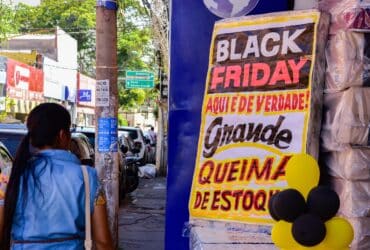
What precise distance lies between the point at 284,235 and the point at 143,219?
9.30 metres

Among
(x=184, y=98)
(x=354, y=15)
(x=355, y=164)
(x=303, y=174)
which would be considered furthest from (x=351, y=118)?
(x=184, y=98)

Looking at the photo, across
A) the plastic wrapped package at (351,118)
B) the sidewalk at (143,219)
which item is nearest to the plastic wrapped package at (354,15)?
the plastic wrapped package at (351,118)

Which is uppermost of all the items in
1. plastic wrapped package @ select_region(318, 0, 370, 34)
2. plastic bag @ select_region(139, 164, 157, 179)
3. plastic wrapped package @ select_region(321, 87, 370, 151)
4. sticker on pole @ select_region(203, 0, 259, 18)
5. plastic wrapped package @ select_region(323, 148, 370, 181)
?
sticker on pole @ select_region(203, 0, 259, 18)

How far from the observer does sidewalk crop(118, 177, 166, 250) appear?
359 inches

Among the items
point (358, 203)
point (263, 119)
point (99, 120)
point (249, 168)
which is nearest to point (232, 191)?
point (249, 168)

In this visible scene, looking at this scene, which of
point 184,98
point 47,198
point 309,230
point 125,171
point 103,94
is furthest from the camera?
point 125,171

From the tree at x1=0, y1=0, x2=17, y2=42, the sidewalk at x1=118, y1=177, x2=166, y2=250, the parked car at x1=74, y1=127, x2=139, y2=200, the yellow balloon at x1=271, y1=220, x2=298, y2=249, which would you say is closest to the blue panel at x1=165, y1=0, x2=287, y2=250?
the yellow balloon at x1=271, y1=220, x2=298, y2=249

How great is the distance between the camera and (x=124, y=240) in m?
9.28

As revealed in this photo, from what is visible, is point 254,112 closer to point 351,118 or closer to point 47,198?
point 351,118

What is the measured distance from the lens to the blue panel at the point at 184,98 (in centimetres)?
408

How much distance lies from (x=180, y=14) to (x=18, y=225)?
7.22 feet

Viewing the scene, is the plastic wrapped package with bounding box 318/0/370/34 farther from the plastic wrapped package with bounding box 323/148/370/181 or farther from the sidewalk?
the sidewalk

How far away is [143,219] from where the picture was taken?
37.8 feet

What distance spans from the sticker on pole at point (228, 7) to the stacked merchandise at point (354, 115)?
109 centimetres
